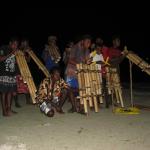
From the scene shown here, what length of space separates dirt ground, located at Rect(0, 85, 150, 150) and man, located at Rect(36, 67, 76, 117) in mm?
223

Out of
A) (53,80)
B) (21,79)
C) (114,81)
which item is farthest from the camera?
(21,79)

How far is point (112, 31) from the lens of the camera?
99.2 feet

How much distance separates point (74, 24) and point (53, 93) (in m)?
19.7

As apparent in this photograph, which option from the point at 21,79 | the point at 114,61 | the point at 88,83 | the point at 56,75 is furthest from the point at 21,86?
the point at 114,61

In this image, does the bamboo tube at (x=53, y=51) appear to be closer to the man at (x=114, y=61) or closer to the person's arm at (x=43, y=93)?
the man at (x=114, y=61)

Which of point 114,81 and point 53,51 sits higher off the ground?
point 53,51

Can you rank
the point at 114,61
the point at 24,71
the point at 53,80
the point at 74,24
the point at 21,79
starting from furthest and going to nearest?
1. the point at 74,24
2. the point at 21,79
3. the point at 114,61
4. the point at 24,71
5. the point at 53,80

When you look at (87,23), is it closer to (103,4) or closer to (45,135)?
(103,4)

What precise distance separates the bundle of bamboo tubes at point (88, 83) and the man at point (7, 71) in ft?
4.69

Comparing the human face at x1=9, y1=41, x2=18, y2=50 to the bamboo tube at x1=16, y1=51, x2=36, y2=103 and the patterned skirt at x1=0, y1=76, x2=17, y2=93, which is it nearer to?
the bamboo tube at x1=16, y1=51, x2=36, y2=103

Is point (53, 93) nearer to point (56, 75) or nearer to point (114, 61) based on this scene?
point (56, 75)

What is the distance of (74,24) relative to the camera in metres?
30.6

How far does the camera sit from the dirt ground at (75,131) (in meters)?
8.55

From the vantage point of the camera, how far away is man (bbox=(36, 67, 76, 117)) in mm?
10977
